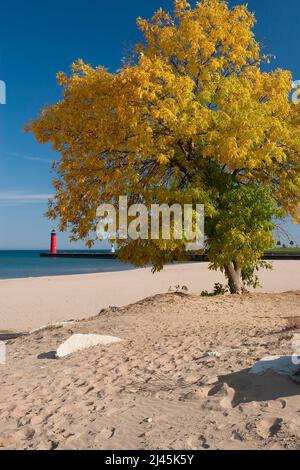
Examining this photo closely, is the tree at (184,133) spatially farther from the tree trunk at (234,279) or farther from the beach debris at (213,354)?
the beach debris at (213,354)

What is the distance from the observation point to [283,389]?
589 cm

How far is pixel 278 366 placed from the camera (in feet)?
21.3

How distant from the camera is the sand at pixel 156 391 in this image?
530 cm

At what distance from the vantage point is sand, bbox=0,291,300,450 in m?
5.30

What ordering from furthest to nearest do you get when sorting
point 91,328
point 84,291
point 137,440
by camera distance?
1. point 84,291
2. point 91,328
3. point 137,440

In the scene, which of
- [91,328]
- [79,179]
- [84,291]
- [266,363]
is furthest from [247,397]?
[84,291]

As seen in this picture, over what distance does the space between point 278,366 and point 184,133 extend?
7.75m

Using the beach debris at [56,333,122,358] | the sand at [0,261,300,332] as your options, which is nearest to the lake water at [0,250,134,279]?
the sand at [0,261,300,332]

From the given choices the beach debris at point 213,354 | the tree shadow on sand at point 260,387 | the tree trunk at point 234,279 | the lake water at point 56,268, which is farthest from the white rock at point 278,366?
the lake water at point 56,268

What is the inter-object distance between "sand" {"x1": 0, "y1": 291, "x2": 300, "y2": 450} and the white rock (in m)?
0.13

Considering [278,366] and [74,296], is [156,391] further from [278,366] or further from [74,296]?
[74,296]

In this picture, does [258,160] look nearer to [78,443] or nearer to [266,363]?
[266,363]

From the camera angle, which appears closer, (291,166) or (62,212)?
(62,212)

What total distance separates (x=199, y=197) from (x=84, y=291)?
1502 cm
